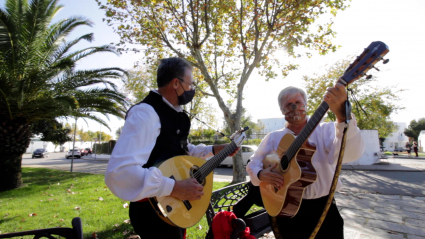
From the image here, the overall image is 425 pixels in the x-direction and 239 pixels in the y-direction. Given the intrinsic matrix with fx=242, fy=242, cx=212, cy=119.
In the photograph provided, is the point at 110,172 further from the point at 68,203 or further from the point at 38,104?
the point at 38,104

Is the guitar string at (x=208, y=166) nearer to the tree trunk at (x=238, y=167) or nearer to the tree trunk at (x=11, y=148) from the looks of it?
the tree trunk at (x=238, y=167)

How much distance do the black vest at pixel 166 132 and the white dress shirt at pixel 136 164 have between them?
12cm

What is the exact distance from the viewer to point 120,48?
29.3 ft

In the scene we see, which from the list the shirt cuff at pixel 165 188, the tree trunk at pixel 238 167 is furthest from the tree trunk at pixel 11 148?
the shirt cuff at pixel 165 188

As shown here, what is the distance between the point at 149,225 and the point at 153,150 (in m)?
0.50

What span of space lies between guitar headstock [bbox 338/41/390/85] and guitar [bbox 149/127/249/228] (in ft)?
3.90

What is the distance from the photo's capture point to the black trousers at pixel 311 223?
1722 millimetres

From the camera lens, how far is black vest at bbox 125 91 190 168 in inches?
66.5

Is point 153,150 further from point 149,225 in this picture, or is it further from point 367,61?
point 367,61

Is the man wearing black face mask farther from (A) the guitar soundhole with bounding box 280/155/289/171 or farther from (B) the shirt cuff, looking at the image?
(A) the guitar soundhole with bounding box 280/155/289/171

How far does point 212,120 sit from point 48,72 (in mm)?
19475

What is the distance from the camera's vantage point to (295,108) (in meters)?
2.04

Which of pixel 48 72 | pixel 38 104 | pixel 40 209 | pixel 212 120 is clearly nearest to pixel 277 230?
pixel 40 209

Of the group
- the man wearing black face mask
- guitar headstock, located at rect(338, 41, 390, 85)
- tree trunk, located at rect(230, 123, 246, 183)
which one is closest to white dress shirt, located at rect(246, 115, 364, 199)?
guitar headstock, located at rect(338, 41, 390, 85)
